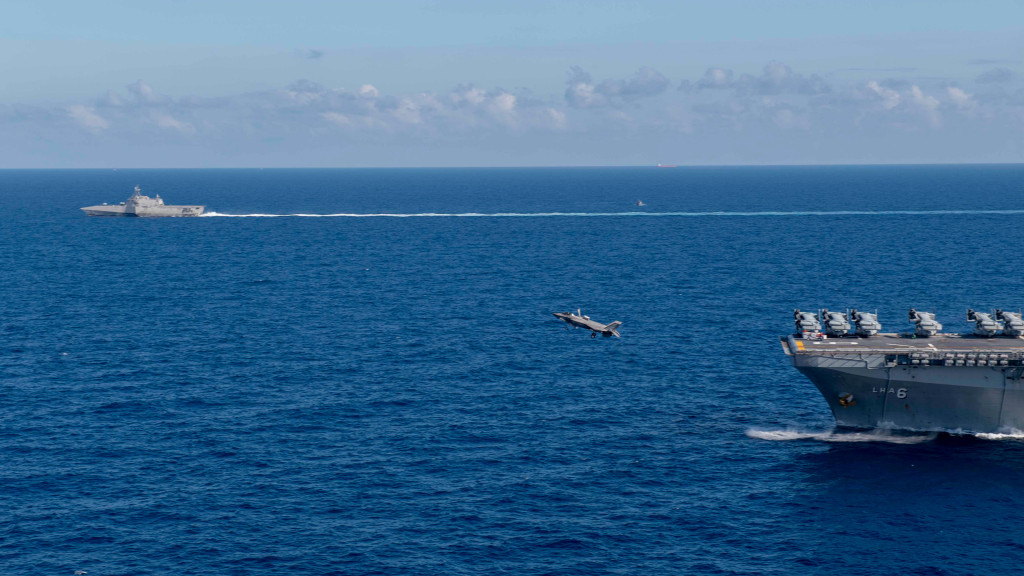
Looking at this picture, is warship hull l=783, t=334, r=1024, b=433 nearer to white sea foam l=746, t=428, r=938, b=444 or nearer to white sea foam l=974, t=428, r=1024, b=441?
white sea foam l=974, t=428, r=1024, b=441

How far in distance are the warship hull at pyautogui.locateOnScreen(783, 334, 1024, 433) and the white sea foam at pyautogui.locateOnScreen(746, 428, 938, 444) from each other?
4.09ft

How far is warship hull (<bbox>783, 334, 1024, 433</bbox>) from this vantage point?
73.9 metres

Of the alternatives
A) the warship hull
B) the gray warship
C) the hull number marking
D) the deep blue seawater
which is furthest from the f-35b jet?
the hull number marking

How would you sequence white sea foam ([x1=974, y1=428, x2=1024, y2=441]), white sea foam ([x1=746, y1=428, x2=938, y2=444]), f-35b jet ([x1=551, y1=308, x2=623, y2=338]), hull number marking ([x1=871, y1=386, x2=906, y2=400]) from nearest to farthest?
white sea foam ([x1=746, y1=428, x2=938, y2=444]) < white sea foam ([x1=974, y1=428, x2=1024, y2=441]) < hull number marking ([x1=871, y1=386, x2=906, y2=400]) < f-35b jet ([x1=551, y1=308, x2=623, y2=338])

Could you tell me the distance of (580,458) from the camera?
7019 cm

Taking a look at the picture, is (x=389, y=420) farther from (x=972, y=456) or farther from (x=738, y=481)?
(x=972, y=456)

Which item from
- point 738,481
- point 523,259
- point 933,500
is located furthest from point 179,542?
point 523,259

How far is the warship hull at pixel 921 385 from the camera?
7388 cm

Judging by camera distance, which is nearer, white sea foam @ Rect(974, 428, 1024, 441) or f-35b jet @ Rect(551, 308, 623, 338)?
white sea foam @ Rect(974, 428, 1024, 441)

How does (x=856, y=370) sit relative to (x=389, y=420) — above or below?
above

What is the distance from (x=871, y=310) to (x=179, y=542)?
87876 mm

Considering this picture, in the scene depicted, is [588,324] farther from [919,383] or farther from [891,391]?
[919,383]

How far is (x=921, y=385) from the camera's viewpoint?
75.4 meters

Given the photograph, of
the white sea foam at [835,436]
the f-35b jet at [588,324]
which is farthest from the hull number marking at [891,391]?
the f-35b jet at [588,324]
